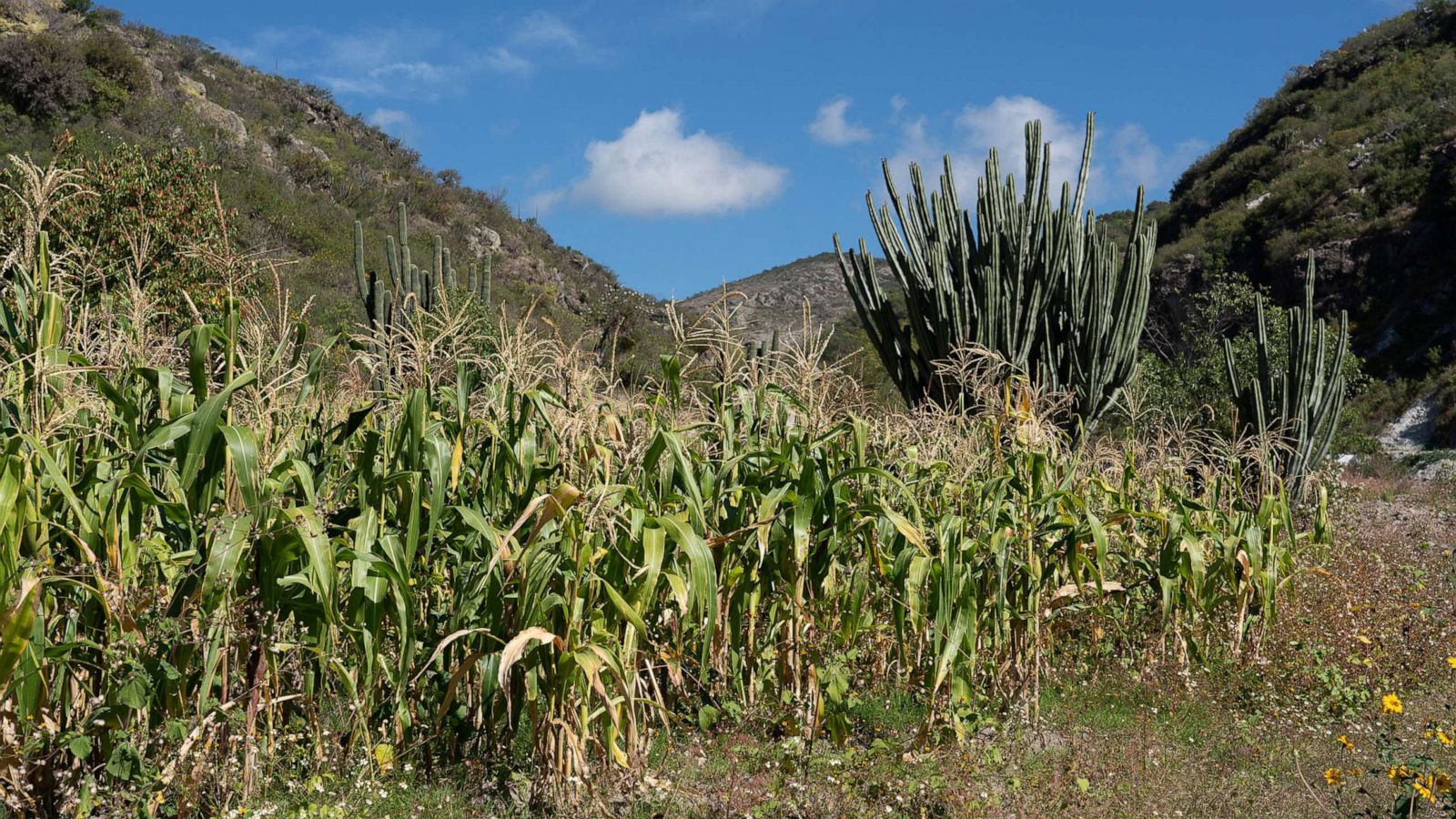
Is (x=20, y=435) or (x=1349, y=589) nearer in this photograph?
(x=20, y=435)

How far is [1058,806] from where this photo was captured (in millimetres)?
3281

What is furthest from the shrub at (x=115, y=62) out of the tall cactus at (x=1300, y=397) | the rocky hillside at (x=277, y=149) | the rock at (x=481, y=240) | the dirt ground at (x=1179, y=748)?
the dirt ground at (x=1179, y=748)

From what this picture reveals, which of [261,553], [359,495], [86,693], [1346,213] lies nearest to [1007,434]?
[359,495]

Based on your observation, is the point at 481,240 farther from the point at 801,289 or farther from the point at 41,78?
the point at 801,289

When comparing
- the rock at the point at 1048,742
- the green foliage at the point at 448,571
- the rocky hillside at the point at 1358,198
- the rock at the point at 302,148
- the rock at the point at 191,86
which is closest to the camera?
the green foliage at the point at 448,571

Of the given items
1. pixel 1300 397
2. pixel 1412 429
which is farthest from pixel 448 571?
pixel 1412 429

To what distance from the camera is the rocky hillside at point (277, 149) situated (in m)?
19.8

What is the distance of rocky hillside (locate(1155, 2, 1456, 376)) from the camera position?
23.7m

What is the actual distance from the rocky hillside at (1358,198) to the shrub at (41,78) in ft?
84.6

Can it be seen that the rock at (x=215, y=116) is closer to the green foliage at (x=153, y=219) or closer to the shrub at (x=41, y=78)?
the shrub at (x=41, y=78)

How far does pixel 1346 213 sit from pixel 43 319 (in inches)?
1168

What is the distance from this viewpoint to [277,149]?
85.4 ft

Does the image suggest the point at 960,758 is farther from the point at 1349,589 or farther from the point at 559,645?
the point at 1349,589

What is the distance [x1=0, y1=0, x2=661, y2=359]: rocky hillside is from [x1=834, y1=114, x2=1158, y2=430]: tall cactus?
937 cm
